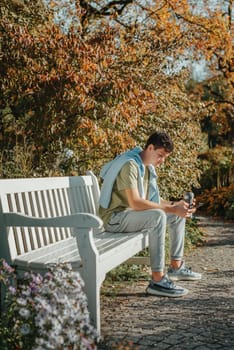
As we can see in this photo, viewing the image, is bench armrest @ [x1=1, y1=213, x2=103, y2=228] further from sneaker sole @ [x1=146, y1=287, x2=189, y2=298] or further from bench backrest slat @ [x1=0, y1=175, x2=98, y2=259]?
sneaker sole @ [x1=146, y1=287, x2=189, y2=298]

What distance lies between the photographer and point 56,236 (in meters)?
4.77

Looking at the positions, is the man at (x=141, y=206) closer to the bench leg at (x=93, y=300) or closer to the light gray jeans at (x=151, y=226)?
the light gray jeans at (x=151, y=226)

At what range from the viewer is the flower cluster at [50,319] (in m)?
2.91

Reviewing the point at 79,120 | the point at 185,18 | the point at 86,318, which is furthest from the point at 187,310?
the point at 185,18

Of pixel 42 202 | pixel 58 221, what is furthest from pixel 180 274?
pixel 58 221

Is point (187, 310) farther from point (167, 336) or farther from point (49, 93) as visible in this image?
point (49, 93)

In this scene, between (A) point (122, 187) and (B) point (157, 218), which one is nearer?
(B) point (157, 218)

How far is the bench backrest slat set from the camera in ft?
13.5

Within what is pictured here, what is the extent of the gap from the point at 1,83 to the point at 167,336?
5215 mm

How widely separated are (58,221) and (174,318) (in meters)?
1.25

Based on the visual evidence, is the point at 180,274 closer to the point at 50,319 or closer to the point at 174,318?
the point at 174,318

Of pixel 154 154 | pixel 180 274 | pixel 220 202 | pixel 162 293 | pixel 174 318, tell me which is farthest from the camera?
pixel 220 202

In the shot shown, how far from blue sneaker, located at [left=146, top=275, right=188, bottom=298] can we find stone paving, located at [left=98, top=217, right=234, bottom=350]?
5 cm

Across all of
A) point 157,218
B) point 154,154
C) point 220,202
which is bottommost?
point 220,202
